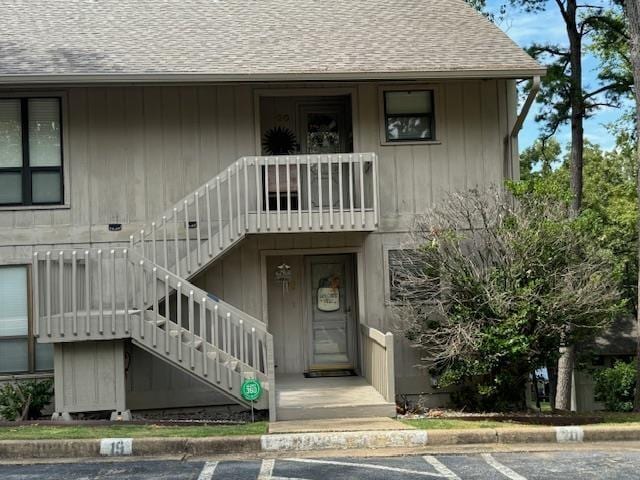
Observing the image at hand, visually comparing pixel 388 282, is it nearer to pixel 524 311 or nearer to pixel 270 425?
pixel 524 311

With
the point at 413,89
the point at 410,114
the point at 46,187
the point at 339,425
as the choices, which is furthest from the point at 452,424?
the point at 46,187

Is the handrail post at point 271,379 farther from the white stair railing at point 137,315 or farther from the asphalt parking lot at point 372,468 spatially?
the asphalt parking lot at point 372,468

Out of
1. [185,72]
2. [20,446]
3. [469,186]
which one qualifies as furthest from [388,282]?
[20,446]

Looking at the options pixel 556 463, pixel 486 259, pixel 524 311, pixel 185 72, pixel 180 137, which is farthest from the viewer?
pixel 180 137

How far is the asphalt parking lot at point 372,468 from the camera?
6.29 meters

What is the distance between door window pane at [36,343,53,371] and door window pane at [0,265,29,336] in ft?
1.16

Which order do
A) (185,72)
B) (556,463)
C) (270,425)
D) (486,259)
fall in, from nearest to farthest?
(556,463), (270,425), (486,259), (185,72)

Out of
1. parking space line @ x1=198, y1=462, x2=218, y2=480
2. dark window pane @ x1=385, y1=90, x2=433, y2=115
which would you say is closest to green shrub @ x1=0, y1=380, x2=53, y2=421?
parking space line @ x1=198, y1=462, x2=218, y2=480

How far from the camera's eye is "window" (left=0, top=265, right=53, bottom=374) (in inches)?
417

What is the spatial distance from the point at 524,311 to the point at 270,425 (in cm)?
388

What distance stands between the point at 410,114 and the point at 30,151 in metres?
6.68

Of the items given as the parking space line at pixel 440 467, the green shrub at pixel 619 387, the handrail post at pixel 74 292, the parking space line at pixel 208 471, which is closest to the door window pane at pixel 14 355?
the handrail post at pixel 74 292

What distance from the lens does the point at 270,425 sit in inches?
332

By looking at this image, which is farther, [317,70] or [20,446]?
[317,70]
